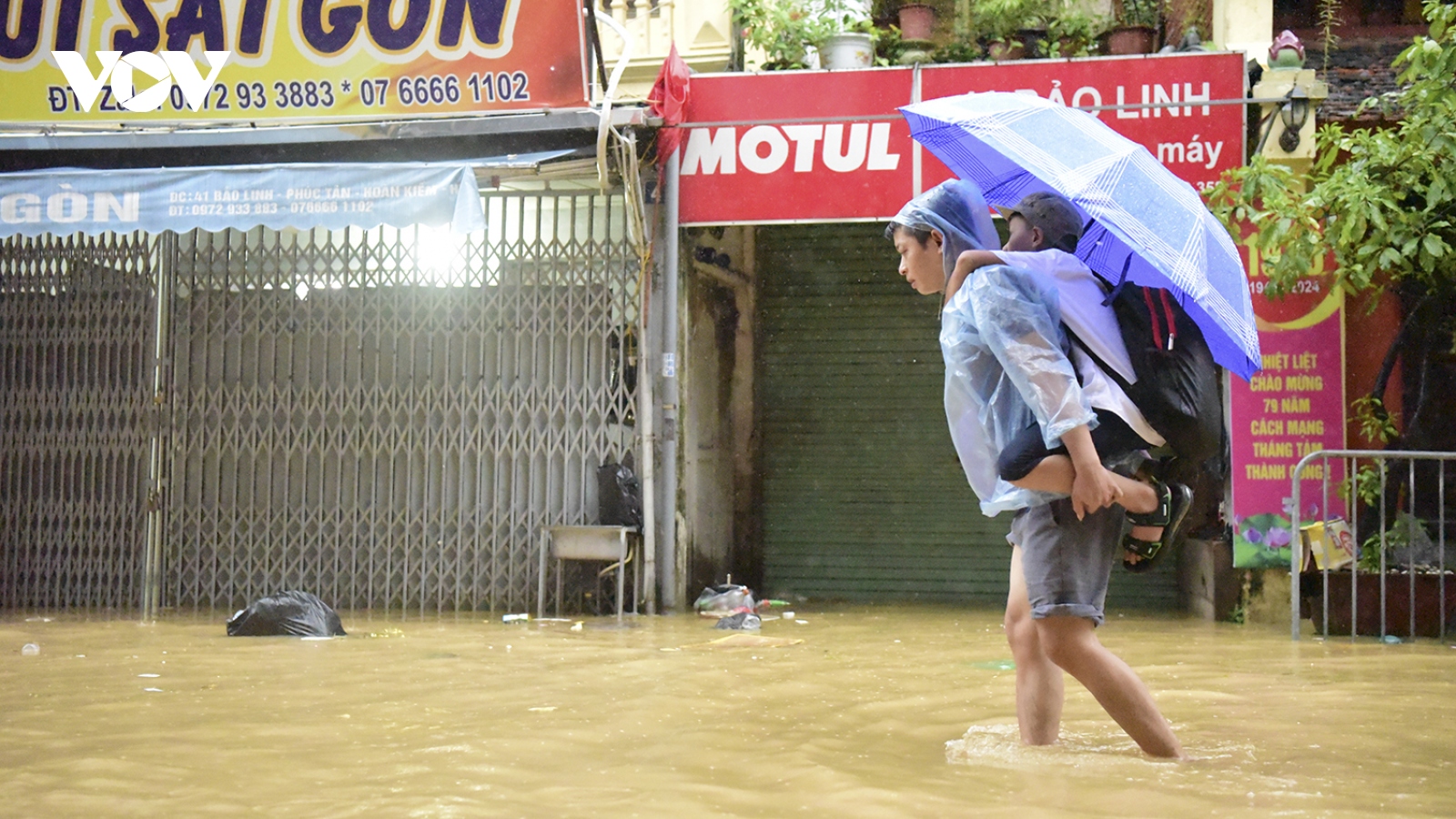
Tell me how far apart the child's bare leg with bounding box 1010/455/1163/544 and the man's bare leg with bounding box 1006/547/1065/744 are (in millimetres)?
377

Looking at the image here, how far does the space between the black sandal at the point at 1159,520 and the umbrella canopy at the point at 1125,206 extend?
0.40 meters

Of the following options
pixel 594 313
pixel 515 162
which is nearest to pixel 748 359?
pixel 594 313

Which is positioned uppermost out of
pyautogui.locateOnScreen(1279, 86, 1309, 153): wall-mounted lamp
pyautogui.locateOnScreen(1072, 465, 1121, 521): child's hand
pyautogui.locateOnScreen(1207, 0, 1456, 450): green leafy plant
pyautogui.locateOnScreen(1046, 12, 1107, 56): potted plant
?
pyautogui.locateOnScreen(1046, 12, 1107, 56): potted plant

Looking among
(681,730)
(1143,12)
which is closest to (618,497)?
(681,730)

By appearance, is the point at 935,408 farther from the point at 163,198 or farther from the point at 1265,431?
the point at 163,198

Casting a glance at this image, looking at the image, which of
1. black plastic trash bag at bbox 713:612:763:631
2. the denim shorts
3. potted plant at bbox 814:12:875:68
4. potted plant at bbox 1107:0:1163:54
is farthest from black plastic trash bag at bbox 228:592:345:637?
potted plant at bbox 1107:0:1163:54

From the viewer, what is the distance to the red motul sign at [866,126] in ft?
27.9

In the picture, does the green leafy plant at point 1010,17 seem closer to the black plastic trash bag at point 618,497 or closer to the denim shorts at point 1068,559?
the black plastic trash bag at point 618,497

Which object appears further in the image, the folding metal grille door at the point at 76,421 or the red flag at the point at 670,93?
the folding metal grille door at the point at 76,421

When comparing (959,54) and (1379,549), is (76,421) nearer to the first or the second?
(959,54)

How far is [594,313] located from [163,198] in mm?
2769

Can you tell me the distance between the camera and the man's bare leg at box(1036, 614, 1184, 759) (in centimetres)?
330

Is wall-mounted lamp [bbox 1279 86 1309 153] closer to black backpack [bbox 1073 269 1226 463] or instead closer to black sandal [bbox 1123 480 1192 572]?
black backpack [bbox 1073 269 1226 463]

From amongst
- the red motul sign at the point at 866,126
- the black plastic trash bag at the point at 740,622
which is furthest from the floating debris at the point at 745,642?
the red motul sign at the point at 866,126
